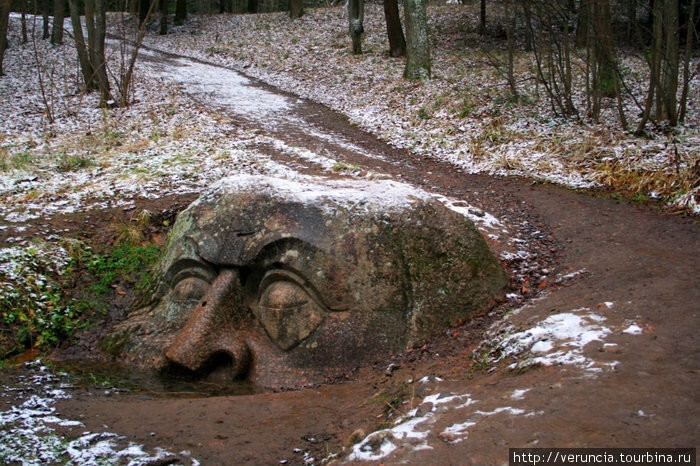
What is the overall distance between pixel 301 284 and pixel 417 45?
12.8 m

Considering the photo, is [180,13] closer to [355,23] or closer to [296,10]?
[296,10]

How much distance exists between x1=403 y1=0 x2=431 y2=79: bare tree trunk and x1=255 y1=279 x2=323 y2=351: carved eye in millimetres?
12336

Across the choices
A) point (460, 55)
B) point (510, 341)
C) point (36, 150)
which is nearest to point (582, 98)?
point (460, 55)

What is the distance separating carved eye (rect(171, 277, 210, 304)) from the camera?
17.6 ft

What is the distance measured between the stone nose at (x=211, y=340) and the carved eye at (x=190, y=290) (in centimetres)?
27

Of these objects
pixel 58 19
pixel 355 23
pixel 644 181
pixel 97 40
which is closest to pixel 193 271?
pixel 644 181

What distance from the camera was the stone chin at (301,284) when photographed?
16.2 ft

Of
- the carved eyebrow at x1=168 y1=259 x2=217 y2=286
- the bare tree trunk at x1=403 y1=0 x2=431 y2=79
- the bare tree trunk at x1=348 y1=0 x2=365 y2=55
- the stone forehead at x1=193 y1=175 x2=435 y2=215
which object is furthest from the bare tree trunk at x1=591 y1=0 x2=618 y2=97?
the bare tree trunk at x1=348 y1=0 x2=365 y2=55

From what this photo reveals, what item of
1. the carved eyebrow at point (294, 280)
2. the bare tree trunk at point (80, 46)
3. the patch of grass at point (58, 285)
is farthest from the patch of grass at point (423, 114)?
the bare tree trunk at point (80, 46)

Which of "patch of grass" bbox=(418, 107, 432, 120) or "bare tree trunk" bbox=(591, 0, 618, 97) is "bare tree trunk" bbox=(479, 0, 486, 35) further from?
"bare tree trunk" bbox=(591, 0, 618, 97)

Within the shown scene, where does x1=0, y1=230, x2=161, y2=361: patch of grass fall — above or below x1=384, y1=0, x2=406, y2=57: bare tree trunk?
below

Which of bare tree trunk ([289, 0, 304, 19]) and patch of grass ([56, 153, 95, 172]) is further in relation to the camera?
bare tree trunk ([289, 0, 304, 19])

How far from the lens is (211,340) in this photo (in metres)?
4.92

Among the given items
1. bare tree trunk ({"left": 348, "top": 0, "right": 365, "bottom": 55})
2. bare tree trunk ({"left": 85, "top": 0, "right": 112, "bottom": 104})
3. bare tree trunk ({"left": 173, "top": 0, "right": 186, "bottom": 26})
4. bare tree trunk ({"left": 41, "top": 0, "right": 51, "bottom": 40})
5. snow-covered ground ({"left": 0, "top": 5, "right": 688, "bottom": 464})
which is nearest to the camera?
snow-covered ground ({"left": 0, "top": 5, "right": 688, "bottom": 464})
